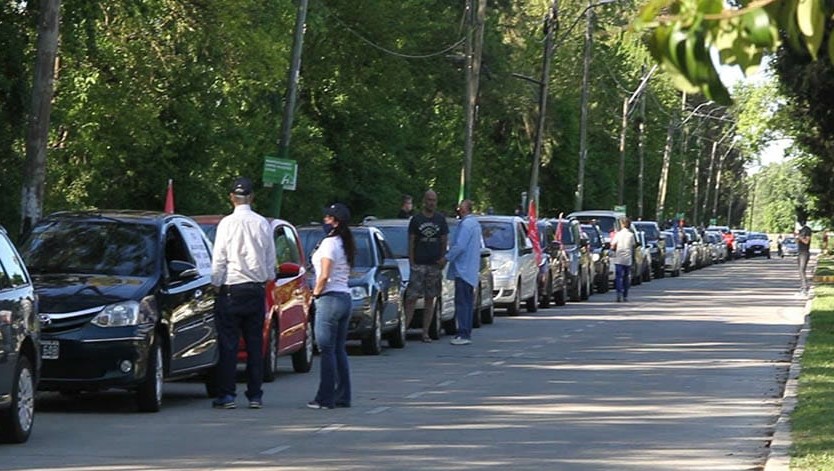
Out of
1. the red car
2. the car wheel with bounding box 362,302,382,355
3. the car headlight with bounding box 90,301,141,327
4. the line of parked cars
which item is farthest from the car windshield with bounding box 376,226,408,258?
the car headlight with bounding box 90,301,141,327

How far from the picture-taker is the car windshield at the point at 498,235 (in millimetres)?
34844

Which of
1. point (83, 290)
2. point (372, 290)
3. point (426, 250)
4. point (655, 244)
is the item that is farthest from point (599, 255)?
point (83, 290)

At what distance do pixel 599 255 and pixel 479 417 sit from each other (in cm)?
3195

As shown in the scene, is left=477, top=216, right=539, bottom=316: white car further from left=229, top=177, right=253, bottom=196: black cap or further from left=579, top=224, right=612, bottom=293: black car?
left=229, top=177, right=253, bottom=196: black cap

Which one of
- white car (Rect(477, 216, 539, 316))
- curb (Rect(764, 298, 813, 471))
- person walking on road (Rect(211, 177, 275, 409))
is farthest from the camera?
white car (Rect(477, 216, 539, 316))

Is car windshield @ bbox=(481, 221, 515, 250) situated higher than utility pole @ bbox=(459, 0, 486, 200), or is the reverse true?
utility pole @ bbox=(459, 0, 486, 200)

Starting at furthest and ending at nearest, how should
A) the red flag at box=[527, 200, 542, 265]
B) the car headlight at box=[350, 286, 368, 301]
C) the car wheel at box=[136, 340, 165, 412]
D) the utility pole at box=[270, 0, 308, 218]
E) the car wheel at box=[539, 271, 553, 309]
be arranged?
the car wheel at box=[539, 271, 553, 309] → the red flag at box=[527, 200, 542, 265] → the utility pole at box=[270, 0, 308, 218] → the car headlight at box=[350, 286, 368, 301] → the car wheel at box=[136, 340, 165, 412]

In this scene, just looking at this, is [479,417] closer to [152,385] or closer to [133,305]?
[152,385]

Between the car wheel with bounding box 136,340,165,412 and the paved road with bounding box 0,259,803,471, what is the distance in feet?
0.45

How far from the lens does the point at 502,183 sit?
82.1m

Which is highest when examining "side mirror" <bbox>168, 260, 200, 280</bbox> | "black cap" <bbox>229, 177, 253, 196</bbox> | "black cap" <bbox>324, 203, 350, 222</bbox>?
"black cap" <bbox>229, 177, 253, 196</bbox>

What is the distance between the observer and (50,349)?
15.5 meters

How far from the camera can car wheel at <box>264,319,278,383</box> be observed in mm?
19250

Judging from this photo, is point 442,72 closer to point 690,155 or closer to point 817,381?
point 817,381
